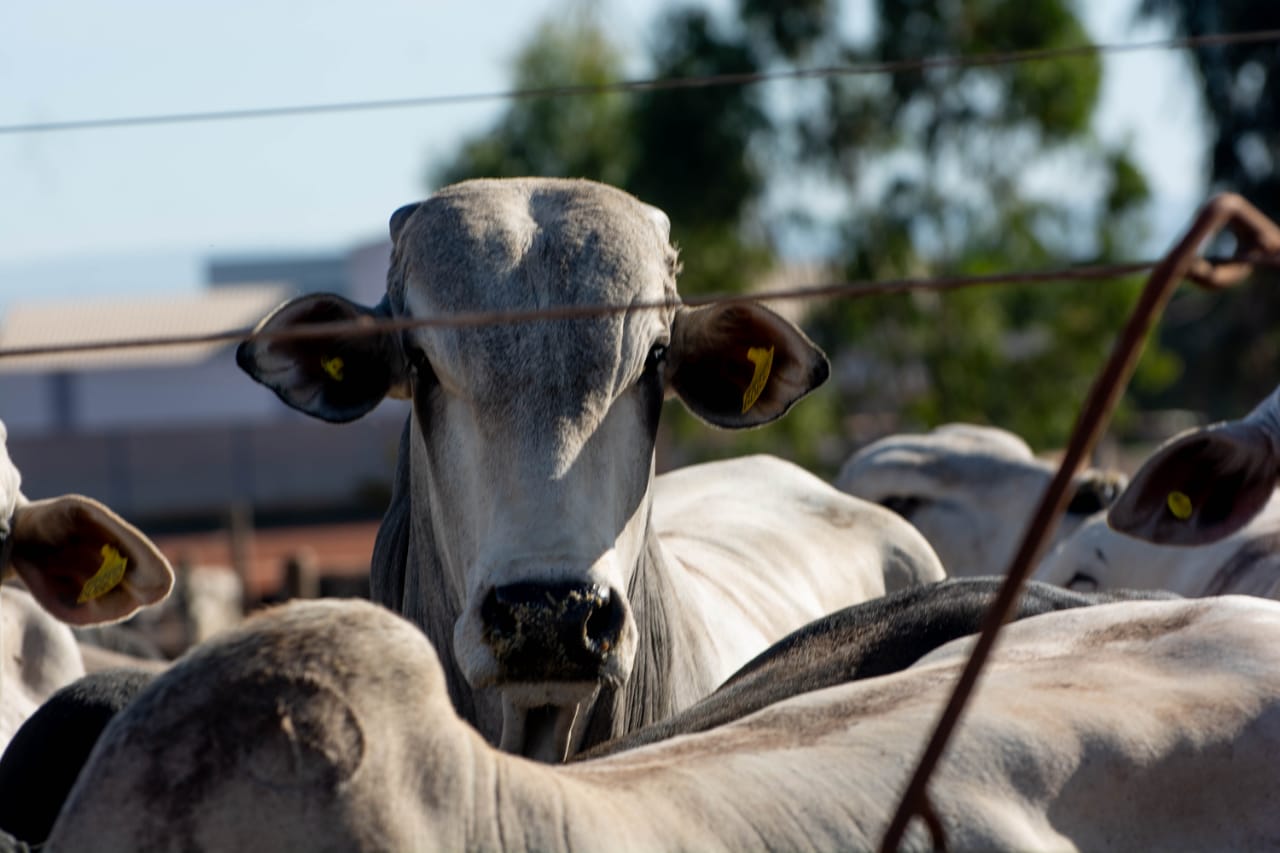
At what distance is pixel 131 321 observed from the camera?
6025 cm

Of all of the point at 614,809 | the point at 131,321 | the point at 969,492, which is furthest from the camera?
the point at 131,321

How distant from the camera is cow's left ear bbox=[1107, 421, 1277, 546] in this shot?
4023 mm

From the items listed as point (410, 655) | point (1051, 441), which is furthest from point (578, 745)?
point (1051, 441)

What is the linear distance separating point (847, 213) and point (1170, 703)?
21021 millimetres

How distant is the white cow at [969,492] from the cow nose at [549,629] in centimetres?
411

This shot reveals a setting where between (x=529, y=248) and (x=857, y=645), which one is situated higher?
(x=529, y=248)

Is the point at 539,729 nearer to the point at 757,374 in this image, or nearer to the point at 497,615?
Result: the point at 497,615

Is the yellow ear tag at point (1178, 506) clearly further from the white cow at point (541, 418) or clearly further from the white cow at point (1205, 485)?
the white cow at point (541, 418)

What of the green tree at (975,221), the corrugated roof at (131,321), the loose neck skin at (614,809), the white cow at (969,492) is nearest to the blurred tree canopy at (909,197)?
the green tree at (975,221)

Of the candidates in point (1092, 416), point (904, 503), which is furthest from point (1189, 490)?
point (904, 503)

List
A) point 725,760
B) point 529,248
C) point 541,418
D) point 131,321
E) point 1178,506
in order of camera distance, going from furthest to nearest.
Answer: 1. point 131,321
2. point 1178,506
3. point 529,248
4. point 541,418
5. point 725,760

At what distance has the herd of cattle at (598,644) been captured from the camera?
162 centimetres

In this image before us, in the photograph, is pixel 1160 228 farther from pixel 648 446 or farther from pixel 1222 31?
pixel 648 446

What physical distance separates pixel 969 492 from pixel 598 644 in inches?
Answer: 174
